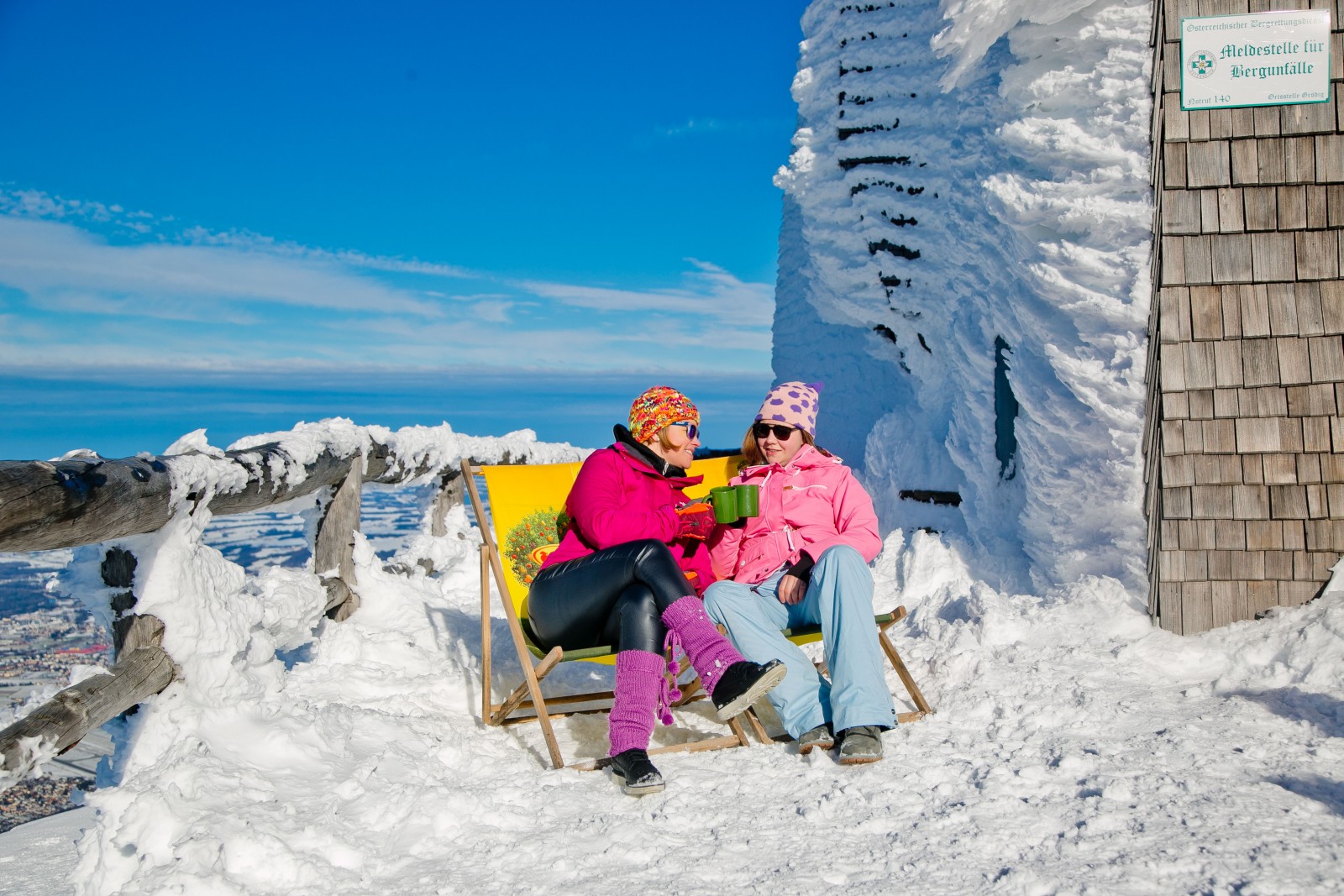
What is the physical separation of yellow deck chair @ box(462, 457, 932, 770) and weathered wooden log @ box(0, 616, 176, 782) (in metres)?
1.12

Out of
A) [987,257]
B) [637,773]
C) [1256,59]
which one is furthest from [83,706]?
[1256,59]

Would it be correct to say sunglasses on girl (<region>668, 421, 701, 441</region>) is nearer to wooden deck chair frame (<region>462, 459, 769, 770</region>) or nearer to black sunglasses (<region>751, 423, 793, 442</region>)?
black sunglasses (<region>751, 423, 793, 442</region>)

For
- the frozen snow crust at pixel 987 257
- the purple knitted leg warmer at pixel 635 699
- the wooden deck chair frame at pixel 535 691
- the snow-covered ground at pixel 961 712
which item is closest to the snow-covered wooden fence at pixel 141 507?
the snow-covered ground at pixel 961 712

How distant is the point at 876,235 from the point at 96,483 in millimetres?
6116

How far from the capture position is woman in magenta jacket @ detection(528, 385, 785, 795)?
2981 mm

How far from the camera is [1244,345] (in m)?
4.08

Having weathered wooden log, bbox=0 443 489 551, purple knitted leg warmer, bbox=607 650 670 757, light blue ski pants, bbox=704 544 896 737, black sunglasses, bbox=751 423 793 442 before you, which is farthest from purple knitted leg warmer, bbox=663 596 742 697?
weathered wooden log, bbox=0 443 489 551

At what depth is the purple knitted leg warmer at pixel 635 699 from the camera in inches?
118

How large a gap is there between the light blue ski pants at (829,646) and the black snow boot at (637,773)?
1.77 feet

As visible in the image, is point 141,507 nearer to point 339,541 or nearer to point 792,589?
point 339,541

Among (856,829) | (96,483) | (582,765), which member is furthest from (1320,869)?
(96,483)

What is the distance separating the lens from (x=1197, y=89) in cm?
409

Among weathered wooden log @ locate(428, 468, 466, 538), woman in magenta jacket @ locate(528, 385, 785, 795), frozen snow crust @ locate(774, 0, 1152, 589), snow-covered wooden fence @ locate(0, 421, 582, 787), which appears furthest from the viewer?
weathered wooden log @ locate(428, 468, 466, 538)

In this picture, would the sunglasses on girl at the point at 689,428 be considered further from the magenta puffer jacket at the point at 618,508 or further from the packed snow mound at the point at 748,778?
the packed snow mound at the point at 748,778
